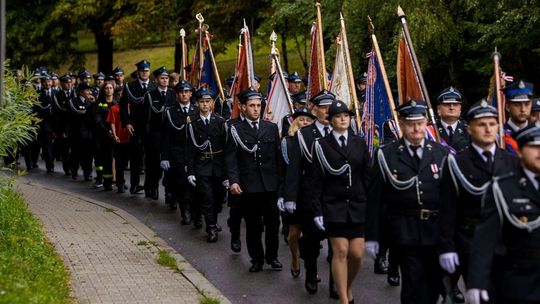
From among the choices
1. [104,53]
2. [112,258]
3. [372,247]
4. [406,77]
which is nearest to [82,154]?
[112,258]

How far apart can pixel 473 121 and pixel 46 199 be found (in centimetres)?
1146

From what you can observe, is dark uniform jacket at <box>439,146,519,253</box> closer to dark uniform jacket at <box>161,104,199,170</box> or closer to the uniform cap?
the uniform cap

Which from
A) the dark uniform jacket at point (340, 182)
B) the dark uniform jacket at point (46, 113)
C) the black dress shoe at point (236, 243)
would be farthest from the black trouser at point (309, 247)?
the dark uniform jacket at point (46, 113)

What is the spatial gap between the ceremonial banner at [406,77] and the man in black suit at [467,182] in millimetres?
2986

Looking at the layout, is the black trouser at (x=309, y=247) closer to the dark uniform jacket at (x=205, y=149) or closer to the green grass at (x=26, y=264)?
the green grass at (x=26, y=264)

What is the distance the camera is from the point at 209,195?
13.7 meters

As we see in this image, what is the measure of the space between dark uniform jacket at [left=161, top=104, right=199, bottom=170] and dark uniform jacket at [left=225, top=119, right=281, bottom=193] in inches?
123

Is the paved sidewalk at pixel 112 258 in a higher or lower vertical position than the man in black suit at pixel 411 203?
lower

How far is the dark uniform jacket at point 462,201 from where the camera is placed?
7.68 m

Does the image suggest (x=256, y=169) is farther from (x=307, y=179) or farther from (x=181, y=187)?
(x=181, y=187)

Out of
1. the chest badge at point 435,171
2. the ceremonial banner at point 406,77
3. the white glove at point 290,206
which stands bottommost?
the white glove at point 290,206

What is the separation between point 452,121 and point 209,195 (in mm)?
4104

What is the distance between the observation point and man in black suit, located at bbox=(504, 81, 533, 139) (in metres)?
9.55

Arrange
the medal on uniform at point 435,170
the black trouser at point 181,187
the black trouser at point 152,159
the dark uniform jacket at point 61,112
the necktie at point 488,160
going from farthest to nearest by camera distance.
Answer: the dark uniform jacket at point 61,112
the black trouser at point 152,159
the black trouser at point 181,187
the medal on uniform at point 435,170
the necktie at point 488,160
